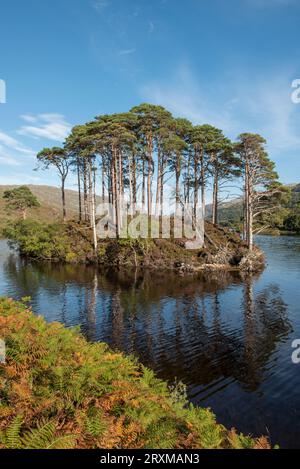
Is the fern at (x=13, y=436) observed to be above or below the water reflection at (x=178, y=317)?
above

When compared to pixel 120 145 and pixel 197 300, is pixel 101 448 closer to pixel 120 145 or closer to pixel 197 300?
pixel 197 300

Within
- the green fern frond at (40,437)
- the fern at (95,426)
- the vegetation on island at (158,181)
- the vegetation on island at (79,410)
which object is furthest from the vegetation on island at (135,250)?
the green fern frond at (40,437)

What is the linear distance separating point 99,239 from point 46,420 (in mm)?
38687

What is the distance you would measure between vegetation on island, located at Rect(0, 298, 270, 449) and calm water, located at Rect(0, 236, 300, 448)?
4913 mm

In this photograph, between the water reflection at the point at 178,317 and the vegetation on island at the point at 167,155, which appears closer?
the water reflection at the point at 178,317

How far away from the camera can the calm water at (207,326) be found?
10883 millimetres

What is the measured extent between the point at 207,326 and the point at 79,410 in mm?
13732

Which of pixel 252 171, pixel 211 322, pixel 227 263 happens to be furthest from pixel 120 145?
pixel 211 322

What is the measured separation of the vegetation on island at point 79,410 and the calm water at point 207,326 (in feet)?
16.1

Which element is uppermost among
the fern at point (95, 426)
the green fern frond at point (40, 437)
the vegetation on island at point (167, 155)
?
the vegetation on island at point (167, 155)

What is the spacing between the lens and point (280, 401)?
1088cm

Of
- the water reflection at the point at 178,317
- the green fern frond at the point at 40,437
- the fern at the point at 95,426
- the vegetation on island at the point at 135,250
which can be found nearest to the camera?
the green fern frond at the point at 40,437

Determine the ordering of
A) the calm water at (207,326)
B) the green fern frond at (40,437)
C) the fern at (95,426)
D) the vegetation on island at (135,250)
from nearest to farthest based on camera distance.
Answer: the green fern frond at (40,437) < the fern at (95,426) < the calm water at (207,326) < the vegetation on island at (135,250)

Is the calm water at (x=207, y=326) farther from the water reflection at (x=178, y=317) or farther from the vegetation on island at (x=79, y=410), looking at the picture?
the vegetation on island at (x=79, y=410)
